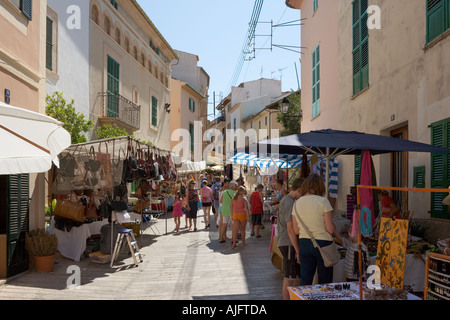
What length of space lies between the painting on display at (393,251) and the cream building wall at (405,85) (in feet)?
11.1

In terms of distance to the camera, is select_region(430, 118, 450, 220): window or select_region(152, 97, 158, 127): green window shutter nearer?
select_region(430, 118, 450, 220): window

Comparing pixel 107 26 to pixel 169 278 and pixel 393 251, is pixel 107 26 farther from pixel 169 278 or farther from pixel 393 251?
pixel 393 251

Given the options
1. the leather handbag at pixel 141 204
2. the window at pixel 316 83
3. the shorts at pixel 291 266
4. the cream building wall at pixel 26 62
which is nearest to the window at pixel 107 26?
the cream building wall at pixel 26 62

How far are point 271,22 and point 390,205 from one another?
11.0 metres

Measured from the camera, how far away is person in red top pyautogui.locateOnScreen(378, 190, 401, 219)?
24.0 feet

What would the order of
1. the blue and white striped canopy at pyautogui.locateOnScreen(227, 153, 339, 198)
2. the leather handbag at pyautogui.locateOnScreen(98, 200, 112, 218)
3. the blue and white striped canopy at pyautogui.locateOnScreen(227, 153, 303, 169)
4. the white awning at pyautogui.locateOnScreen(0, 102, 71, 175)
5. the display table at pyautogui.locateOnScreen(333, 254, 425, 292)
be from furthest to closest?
the blue and white striped canopy at pyautogui.locateOnScreen(227, 153, 303, 169) < the blue and white striped canopy at pyautogui.locateOnScreen(227, 153, 339, 198) < the leather handbag at pyautogui.locateOnScreen(98, 200, 112, 218) < the display table at pyautogui.locateOnScreen(333, 254, 425, 292) < the white awning at pyautogui.locateOnScreen(0, 102, 71, 175)

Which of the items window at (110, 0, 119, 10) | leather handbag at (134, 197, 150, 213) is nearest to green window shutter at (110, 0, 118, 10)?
window at (110, 0, 119, 10)

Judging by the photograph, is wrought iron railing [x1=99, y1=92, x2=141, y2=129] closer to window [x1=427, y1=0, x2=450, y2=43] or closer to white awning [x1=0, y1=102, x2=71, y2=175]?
white awning [x1=0, y1=102, x2=71, y2=175]

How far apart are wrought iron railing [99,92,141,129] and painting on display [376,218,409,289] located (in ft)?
43.7

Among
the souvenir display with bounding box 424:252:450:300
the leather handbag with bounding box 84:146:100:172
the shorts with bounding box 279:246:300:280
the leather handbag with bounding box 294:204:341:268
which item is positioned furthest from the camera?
the leather handbag with bounding box 84:146:100:172

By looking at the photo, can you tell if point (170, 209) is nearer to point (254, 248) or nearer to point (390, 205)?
point (254, 248)

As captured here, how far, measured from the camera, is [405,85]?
27.2 ft

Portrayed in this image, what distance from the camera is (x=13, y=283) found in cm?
700
